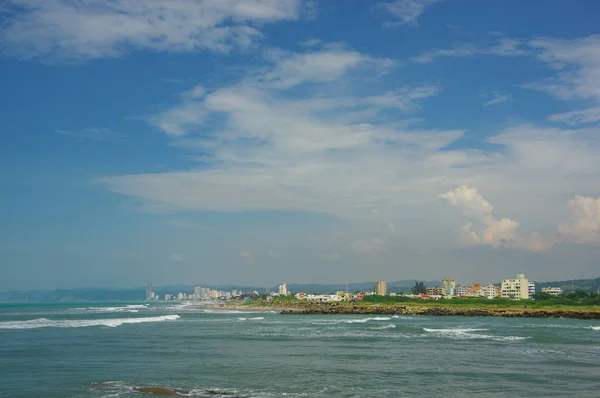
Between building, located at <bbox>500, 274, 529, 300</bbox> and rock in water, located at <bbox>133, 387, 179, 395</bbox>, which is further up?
rock in water, located at <bbox>133, 387, 179, 395</bbox>

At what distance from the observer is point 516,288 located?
148375 millimetres

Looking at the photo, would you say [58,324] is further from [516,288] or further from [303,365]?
[516,288]

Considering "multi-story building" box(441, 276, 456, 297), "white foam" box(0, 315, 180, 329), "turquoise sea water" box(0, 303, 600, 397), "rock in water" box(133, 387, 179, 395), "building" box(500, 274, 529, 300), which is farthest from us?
"multi-story building" box(441, 276, 456, 297)

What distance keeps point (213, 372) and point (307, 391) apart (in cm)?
579

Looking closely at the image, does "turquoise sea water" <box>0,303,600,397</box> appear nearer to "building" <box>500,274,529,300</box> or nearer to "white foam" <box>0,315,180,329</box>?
"white foam" <box>0,315,180,329</box>

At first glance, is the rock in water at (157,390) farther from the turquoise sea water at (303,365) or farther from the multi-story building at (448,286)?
the multi-story building at (448,286)

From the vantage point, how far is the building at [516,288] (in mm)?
145375

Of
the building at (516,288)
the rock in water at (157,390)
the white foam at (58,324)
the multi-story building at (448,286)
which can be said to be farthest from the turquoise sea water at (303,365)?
the multi-story building at (448,286)

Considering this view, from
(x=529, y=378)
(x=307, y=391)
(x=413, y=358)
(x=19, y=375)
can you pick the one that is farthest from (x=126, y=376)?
(x=529, y=378)

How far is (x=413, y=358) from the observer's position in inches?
1071

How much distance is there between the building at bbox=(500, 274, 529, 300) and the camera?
145 metres

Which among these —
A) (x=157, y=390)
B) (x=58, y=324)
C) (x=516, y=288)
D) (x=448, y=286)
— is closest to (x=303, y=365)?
(x=157, y=390)

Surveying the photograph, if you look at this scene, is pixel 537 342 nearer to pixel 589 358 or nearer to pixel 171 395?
pixel 589 358

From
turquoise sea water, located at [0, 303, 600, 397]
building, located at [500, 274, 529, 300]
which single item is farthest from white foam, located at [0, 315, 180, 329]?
building, located at [500, 274, 529, 300]
